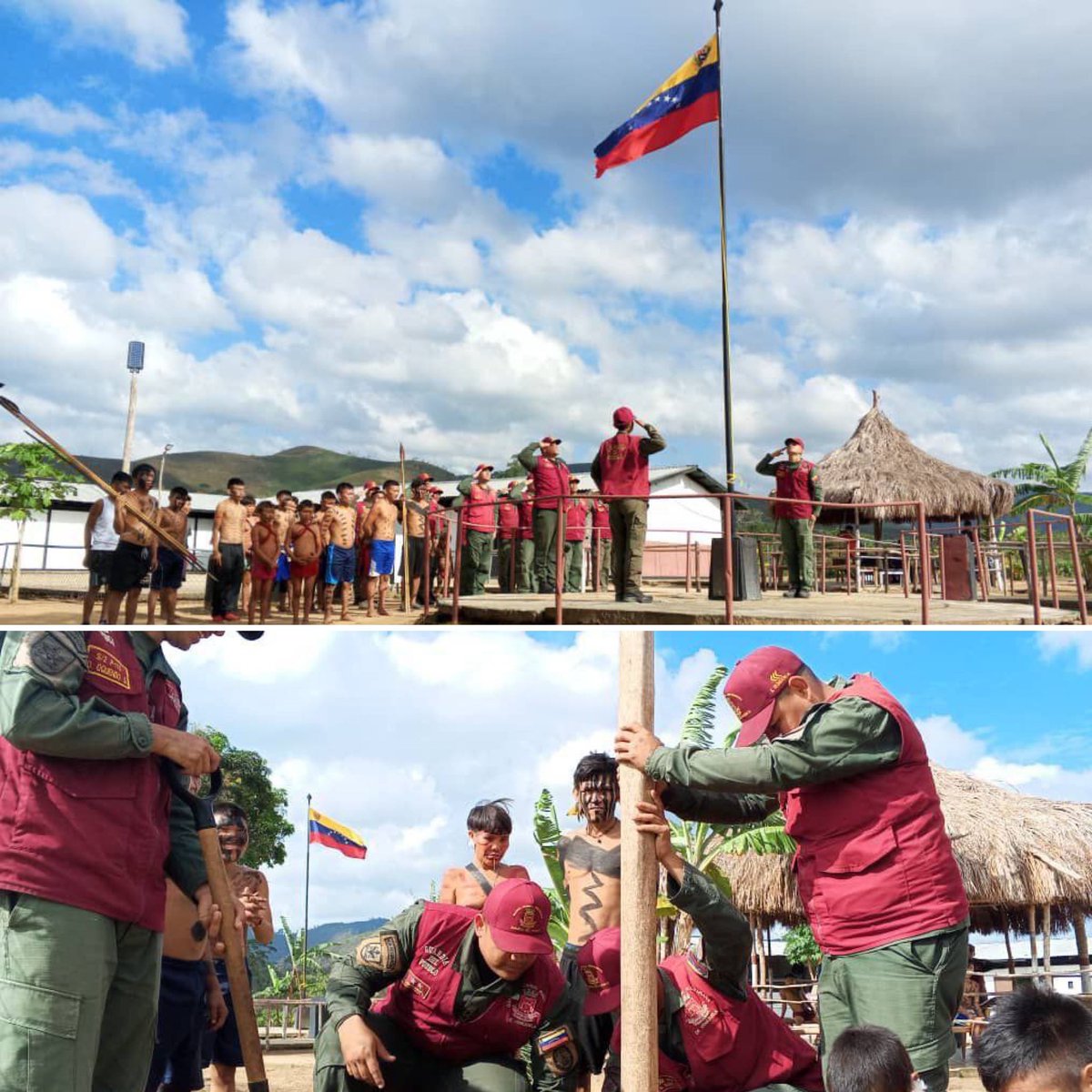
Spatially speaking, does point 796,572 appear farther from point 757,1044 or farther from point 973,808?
point 757,1044

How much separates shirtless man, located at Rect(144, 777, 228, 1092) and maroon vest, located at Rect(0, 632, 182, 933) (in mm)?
1816

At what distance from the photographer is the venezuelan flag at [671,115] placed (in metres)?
14.0

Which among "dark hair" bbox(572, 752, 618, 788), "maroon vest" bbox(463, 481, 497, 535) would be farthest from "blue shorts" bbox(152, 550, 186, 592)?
"dark hair" bbox(572, 752, 618, 788)

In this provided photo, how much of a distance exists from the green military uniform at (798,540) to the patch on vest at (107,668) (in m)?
9.22

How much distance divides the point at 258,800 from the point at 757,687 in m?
23.4

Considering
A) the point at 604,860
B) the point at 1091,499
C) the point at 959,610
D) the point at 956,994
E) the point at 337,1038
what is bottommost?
the point at 337,1038

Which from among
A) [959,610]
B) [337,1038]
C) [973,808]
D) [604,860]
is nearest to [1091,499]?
[973,808]

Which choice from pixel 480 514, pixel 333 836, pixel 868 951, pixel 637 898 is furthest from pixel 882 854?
pixel 333 836

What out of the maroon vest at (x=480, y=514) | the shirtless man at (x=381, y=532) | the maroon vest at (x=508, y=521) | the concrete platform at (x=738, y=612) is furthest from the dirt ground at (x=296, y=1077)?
the maroon vest at (x=508, y=521)

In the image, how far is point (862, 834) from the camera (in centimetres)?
300

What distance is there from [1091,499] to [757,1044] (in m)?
28.3

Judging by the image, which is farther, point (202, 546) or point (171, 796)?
point (202, 546)

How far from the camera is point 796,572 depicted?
1216 cm

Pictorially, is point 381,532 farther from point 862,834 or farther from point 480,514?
point 862,834
